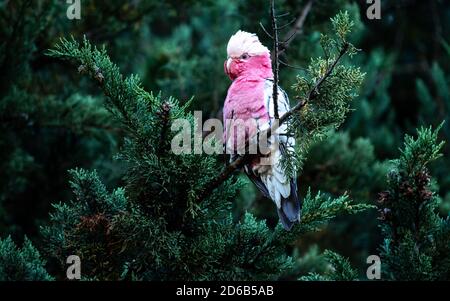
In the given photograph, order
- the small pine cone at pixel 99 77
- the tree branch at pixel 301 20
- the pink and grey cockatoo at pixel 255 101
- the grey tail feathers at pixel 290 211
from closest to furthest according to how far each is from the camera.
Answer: the small pine cone at pixel 99 77, the grey tail feathers at pixel 290 211, the pink and grey cockatoo at pixel 255 101, the tree branch at pixel 301 20

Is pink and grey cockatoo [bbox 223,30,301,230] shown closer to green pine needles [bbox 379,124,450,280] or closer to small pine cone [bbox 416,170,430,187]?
green pine needles [bbox 379,124,450,280]

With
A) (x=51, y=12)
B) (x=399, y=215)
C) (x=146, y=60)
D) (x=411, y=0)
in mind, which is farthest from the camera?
(x=411, y=0)

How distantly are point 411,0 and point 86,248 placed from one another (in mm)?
4159

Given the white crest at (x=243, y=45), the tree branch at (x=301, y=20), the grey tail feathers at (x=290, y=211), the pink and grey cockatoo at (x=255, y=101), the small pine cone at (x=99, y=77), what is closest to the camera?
the small pine cone at (x=99, y=77)

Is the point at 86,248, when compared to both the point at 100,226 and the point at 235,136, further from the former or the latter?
the point at 235,136

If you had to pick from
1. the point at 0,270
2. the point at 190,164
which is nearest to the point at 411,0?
the point at 190,164

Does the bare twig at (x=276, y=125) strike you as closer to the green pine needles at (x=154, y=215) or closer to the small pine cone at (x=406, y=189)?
the green pine needles at (x=154, y=215)

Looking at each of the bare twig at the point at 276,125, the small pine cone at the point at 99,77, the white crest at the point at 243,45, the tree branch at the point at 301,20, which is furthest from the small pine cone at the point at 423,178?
the tree branch at the point at 301,20

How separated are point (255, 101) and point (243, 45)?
0.28 m

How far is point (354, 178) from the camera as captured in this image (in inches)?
177

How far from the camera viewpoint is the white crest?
3230 millimetres

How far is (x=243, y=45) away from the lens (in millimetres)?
3240

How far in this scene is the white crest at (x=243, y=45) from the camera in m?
3.23

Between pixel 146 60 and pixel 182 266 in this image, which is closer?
pixel 182 266
